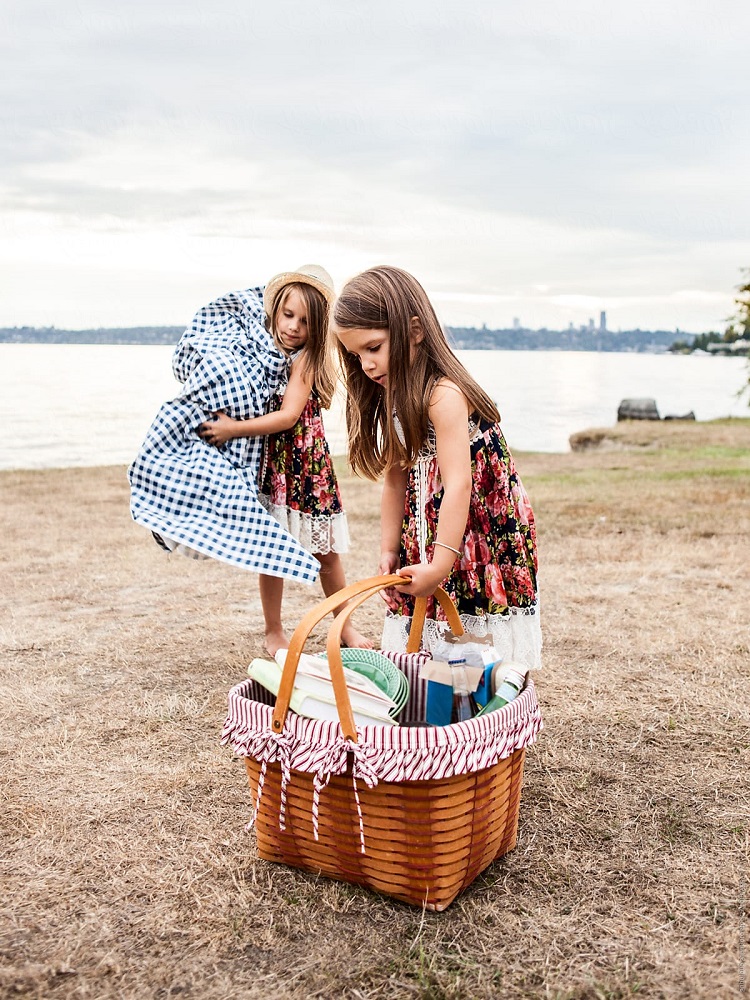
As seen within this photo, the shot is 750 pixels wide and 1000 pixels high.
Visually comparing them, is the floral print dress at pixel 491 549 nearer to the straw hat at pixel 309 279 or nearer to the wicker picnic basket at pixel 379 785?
the wicker picnic basket at pixel 379 785

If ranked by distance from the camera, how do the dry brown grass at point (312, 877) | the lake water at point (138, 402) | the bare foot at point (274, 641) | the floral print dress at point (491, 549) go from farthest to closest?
the lake water at point (138, 402) → the bare foot at point (274, 641) → the floral print dress at point (491, 549) → the dry brown grass at point (312, 877)

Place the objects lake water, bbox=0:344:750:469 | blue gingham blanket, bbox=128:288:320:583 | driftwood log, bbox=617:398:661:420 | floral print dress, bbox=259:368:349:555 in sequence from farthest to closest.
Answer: driftwood log, bbox=617:398:661:420 < lake water, bbox=0:344:750:469 < floral print dress, bbox=259:368:349:555 < blue gingham blanket, bbox=128:288:320:583

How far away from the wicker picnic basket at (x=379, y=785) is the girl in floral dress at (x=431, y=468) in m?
0.45

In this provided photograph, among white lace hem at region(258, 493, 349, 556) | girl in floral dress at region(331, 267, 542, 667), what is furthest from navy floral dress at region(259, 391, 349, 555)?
girl in floral dress at region(331, 267, 542, 667)

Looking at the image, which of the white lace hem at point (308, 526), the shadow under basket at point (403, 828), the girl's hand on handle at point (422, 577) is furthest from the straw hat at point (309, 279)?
the shadow under basket at point (403, 828)

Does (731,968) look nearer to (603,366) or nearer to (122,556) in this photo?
(122,556)

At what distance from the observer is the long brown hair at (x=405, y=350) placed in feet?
8.29

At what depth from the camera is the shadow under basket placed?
206 centimetres

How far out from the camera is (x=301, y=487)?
390 centimetres

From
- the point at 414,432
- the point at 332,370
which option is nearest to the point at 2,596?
the point at 332,370

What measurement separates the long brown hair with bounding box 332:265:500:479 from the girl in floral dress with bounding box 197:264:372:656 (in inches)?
41.8

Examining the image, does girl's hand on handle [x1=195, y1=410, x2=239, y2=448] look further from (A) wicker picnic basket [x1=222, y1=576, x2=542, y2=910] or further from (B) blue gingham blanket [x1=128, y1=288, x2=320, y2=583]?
(A) wicker picnic basket [x1=222, y1=576, x2=542, y2=910]

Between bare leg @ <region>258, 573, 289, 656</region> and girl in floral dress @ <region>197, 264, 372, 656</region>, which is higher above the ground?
girl in floral dress @ <region>197, 264, 372, 656</region>

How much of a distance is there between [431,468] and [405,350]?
0.39 metres
